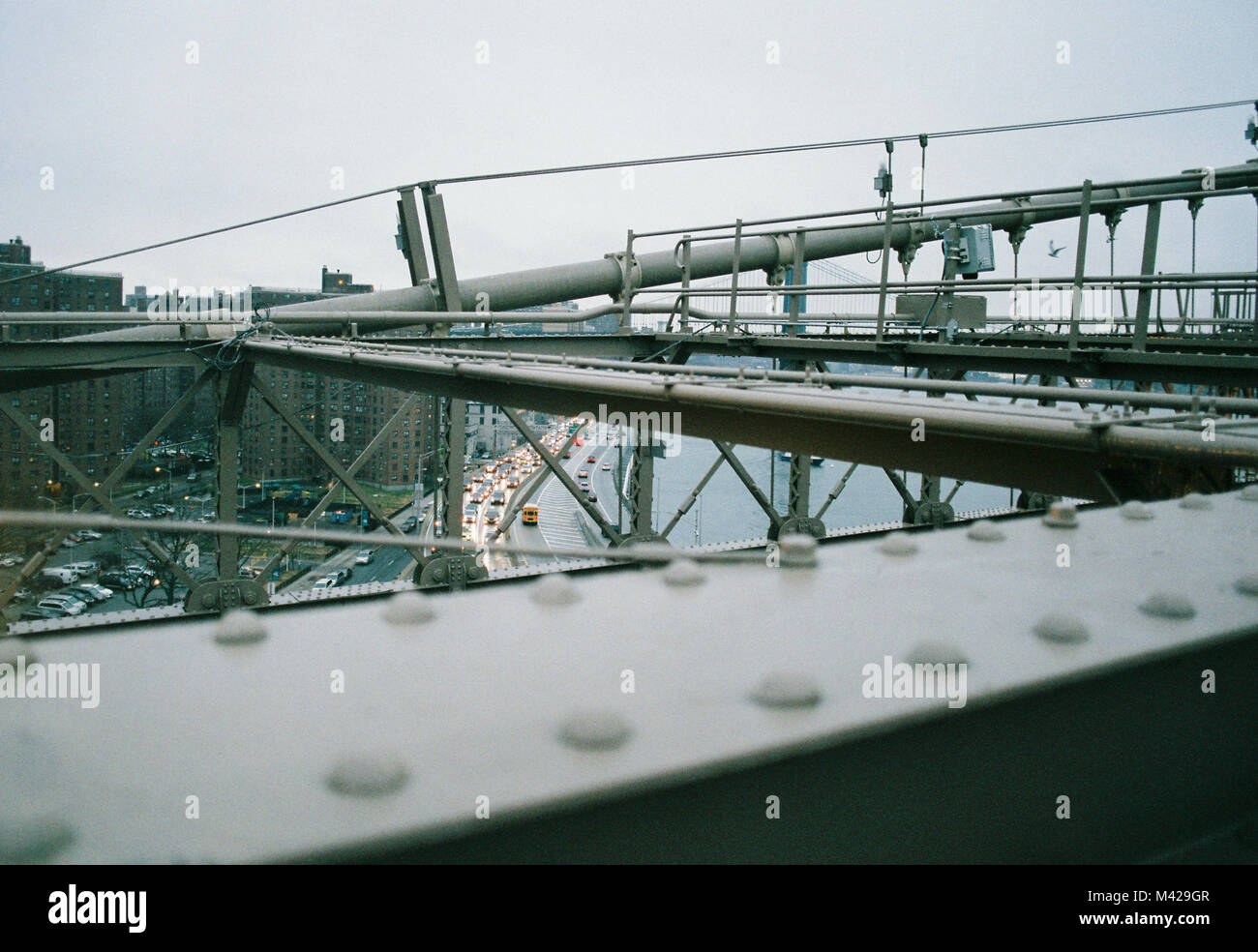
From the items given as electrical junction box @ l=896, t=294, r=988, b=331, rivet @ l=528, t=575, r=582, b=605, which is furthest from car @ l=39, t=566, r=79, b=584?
electrical junction box @ l=896, t=294, r=988, b=331

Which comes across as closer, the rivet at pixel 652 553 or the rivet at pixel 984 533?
the rivet at pixel 652 553

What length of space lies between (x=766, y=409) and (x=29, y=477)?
6652 mm

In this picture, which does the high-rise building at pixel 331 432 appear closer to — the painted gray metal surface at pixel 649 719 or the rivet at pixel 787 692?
the painted gray metal surface at pixel 649 719

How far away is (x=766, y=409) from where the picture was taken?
13.1ft

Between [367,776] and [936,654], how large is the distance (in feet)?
1.95

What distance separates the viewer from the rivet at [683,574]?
121 cm

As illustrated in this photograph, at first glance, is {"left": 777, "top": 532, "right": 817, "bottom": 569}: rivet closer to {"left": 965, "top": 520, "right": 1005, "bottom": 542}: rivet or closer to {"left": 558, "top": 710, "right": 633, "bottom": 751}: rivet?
{"left": 965, "top": 520, "right": 1005, "bottom": 542}: rivet

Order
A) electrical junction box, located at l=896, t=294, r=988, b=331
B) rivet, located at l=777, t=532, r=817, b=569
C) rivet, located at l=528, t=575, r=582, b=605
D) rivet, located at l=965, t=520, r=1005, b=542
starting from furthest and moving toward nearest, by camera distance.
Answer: electrical junction box, located at l=896, t=294, r=988, b=331, rivet, located at l=965, t=520, r=1005, b=542, rivet, located at l=777, t=532, r=817, b=569, rivet, located at l=528, t=575, r=582, b=605

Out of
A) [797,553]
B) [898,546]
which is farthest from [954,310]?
[797,553]

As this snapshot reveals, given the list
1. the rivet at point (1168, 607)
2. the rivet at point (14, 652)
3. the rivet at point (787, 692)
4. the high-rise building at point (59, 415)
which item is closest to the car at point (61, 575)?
the high-rise building at point (59, 415)

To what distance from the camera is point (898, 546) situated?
139 cm

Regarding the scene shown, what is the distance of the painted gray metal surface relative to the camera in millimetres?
693

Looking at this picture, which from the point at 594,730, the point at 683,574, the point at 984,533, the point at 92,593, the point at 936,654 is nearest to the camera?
the point at 594,730

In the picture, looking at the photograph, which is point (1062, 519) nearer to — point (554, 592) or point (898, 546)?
point (898, 546)
